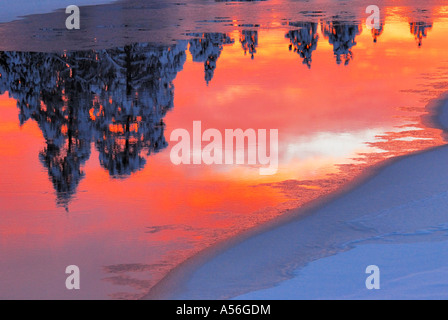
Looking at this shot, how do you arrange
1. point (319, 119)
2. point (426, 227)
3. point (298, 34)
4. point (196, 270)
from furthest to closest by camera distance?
point (298, 34) < point (319, 119) < point (426, 227) < point (196, 270)

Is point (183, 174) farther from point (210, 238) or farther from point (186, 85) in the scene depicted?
point (186, 85)

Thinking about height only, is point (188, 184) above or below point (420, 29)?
below

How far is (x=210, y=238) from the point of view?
269 inches

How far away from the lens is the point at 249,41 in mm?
22250

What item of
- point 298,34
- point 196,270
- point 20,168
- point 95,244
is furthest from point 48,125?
point 298,34

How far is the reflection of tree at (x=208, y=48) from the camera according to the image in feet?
57.9

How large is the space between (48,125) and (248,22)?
55.5ft

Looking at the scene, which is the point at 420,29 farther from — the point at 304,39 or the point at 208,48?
the point at 208,48
